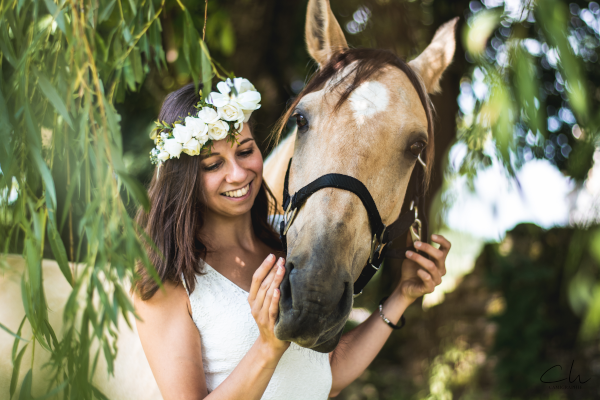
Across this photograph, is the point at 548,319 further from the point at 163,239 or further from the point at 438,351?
the point at 163,239

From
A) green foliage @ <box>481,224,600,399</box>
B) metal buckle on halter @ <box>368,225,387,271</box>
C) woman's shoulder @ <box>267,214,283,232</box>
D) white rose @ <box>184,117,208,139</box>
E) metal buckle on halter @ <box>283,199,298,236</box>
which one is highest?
white rose @ <box>184,117,208,139</box>

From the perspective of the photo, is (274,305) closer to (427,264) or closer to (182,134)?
(182,134)

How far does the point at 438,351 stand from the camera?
362 centimetres

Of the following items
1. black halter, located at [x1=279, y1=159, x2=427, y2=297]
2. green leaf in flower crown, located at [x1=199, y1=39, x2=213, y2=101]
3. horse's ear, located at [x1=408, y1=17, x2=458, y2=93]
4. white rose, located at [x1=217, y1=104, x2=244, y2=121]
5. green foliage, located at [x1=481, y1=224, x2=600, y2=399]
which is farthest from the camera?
green foliage, located at [x1=481, y1=224, x2=600, y2=399]

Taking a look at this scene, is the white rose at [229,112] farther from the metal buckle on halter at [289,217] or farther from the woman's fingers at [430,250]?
the woman's fingers at [430,250]

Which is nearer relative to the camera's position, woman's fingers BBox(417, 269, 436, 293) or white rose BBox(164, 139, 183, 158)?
white rose BBox(164, 139, 183, 158)

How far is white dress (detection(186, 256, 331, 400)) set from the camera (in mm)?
1552

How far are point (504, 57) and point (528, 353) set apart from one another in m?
4.25

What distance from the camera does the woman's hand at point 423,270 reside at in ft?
5.78

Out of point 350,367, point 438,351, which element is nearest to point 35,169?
point 350,367

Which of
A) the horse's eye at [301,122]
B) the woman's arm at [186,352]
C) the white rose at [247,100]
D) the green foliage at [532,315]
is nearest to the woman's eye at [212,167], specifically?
the white rose at [247,100]

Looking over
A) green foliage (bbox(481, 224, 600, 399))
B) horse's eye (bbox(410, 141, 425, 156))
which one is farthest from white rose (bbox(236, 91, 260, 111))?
green foliage (bbox(481, 224, 600, 399))

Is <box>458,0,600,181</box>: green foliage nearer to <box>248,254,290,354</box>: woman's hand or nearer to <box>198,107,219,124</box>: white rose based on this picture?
<box>248,254,290,354</box>: woman's hand

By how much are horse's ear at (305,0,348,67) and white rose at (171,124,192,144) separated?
783 mm
